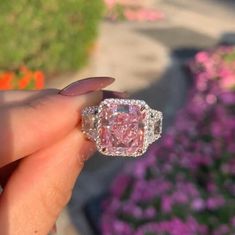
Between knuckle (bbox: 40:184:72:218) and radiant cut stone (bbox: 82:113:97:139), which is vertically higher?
radiant cut stone (bbox: 82:113:97:139)

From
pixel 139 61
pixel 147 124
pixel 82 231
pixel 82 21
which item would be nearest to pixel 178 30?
pixel 139 61

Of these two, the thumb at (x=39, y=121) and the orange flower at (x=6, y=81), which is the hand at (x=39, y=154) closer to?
the thumb at (x=39, y=121)

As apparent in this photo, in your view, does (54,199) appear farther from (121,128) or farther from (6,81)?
(6,81)

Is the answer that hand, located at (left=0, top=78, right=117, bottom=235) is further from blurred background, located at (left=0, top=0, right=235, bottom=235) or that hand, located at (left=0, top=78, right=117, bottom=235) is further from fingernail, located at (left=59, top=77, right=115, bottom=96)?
blurred background, located at (left=0, top=0, right=235, bottom=235)

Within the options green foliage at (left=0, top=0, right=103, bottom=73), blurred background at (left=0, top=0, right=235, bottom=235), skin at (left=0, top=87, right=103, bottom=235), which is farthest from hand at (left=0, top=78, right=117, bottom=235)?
green foliage at (left=0, top=0, right=103, bottom=73)

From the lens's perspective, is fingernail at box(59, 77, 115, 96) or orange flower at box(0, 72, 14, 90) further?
orange flower at box(0, 72, 14, 90)

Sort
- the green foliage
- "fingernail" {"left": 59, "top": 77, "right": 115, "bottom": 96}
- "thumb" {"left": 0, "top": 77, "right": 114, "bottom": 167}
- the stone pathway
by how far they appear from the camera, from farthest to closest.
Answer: the green foliage
the stone pathway
"fingernail" {"left": 59, "top": 77, "right": 115, "bottom": 96}
"thumb" {"left": 0, "top": 77, "right": 114, "bottom": 167}

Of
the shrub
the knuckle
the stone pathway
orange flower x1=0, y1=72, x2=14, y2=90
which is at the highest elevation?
the knuckle
